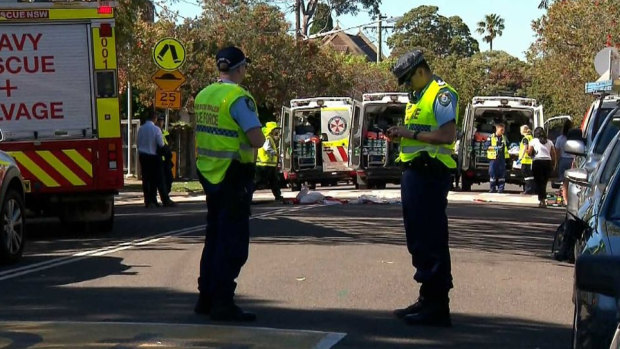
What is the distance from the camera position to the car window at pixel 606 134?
12930 mm

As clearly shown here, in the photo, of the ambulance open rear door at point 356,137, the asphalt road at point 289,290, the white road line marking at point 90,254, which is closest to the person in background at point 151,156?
the asphalt road at point 289,290

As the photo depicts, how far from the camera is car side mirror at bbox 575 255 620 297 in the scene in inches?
205

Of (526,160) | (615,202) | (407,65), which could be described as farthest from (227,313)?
(526,160)

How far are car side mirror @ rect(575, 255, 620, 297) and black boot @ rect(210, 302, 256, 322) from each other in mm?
3288

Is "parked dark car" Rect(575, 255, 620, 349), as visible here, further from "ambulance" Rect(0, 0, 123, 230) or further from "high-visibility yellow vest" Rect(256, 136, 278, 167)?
"high-visibility yellow vest" Rect(256, 136, 278, 167)

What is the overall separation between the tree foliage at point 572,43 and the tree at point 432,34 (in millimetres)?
41107

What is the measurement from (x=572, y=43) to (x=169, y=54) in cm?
2845

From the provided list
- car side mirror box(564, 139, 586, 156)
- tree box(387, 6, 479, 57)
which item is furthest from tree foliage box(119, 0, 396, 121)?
tree box(387, 6, 479, 57)

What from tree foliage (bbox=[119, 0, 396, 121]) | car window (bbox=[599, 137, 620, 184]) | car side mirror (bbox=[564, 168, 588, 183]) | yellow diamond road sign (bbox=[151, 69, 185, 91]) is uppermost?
tree foliage (bbox=[119, 0, 396, 121])

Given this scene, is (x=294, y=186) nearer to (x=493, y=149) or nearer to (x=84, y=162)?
(x=493, y=149)

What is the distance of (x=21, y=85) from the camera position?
14.7 meters

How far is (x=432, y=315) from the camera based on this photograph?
8.13m

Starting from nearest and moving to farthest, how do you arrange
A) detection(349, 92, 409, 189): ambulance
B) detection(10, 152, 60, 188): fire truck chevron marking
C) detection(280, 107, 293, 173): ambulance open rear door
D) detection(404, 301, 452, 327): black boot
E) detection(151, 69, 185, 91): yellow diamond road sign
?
1. detection(404, 301, 452, 327): black boot
2. detection(10, 152, 60, 188): fire truck chevron marking
3. detection(151, 69, 185, 91): yellow diamond road sign
4. detection(349, 92, 409, 189): ambulance
5. detection(280, 107, 293, 173): ambulance open rear door

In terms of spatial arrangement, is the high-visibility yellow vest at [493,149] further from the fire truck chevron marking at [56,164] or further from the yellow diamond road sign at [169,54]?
the fire truck chevron marking at [56,164]
